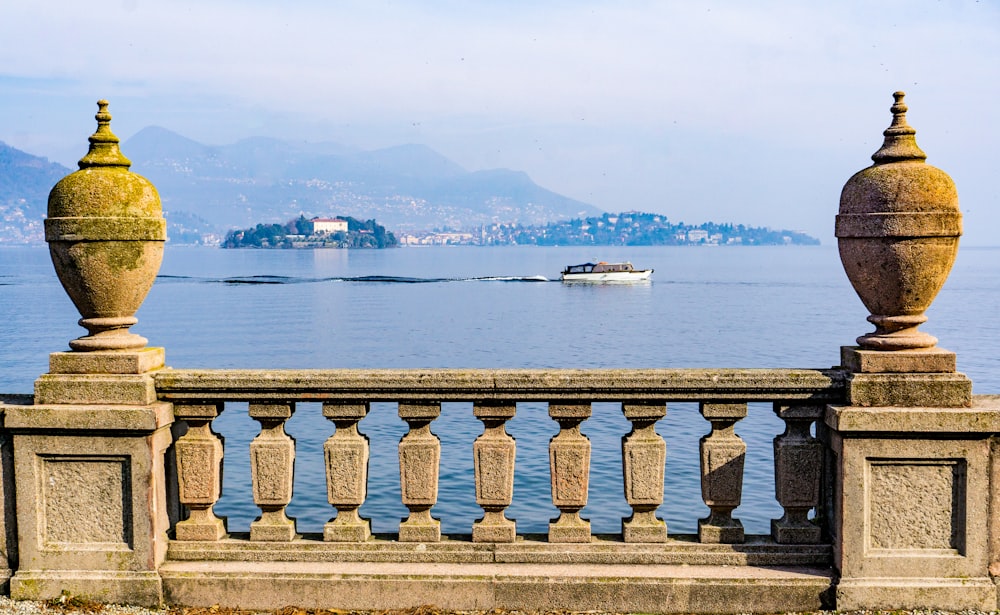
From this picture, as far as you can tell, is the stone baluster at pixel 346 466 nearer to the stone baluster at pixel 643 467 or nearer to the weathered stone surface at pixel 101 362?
the weathered stone surface at pixel 101 362

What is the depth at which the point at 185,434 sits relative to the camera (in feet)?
21.3

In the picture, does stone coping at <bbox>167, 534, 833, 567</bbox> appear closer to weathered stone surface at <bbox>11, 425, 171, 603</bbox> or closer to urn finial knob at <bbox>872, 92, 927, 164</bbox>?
weathered stone surface at <bbox>11, 425, 171, 603</bbox>

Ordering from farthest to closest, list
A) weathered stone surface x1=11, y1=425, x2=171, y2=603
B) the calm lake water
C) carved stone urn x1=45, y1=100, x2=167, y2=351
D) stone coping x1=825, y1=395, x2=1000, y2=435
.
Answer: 1. the calm lake water
2. weathered stone surface x1=11, y1=425, x2=171, y2=603
3. carved stone urn x1=45, y1=100, x2=167, y2=351
4. stone coping x1=825, y1=395, x2=1000, y2=435

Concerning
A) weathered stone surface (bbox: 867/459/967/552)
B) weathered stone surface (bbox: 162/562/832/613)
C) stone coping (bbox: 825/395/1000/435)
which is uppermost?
stone coping (bbox: 825/395/1000/435)

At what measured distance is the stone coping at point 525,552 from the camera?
627 cm

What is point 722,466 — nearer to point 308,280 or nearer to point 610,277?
point 610,277

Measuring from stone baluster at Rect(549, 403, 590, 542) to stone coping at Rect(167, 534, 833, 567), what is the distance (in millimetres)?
96

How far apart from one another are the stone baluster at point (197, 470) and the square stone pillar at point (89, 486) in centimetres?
17

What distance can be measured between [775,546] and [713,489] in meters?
0.55

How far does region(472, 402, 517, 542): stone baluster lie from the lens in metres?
6.30

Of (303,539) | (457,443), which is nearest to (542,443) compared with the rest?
(457,443)

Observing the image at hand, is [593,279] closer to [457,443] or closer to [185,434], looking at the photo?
[457,443]

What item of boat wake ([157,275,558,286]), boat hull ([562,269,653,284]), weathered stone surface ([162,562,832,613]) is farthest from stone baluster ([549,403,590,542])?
boat hull ([562,269,653,284])

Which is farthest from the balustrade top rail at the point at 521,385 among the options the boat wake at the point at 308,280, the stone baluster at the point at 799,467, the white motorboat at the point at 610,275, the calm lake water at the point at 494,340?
the white motorboat at the point at 610,275
